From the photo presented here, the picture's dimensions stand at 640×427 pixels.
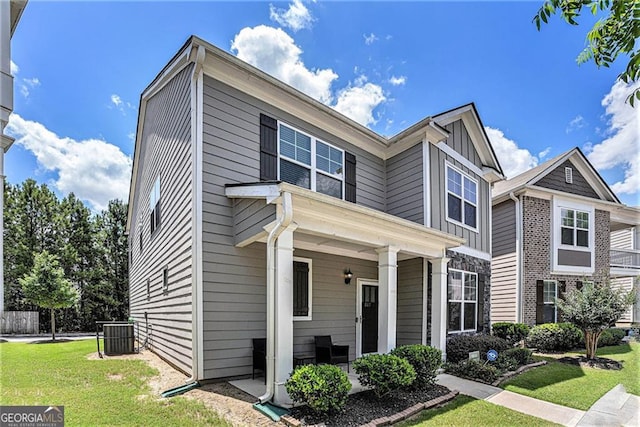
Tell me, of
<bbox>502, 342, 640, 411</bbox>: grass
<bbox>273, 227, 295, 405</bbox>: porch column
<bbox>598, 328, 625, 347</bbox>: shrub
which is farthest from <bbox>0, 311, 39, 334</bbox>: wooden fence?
<bbox>598, 328, 625, 347</bbox>: shrub

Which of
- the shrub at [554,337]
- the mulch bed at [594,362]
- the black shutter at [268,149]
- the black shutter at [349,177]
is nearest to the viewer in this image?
the black shutter at [268,149]

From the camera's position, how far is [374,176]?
32.4 ft

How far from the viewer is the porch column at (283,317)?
5.04 metres

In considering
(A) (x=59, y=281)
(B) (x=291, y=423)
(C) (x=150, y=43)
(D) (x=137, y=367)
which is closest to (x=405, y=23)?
(C) (x=150, y=43)

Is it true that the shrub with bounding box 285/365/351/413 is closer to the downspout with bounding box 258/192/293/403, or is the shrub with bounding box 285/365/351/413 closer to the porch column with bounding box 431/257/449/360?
the downspout with bounding box 258/192/293/403

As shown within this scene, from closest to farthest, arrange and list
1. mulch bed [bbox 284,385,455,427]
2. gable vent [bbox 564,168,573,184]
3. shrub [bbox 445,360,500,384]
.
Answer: mulch bed [bbox 284,385,455,427] < shrub [bbox 445,360,500,384] < gable vent [bbox 564,168,573,184]

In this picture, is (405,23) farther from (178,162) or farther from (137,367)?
(137,367)

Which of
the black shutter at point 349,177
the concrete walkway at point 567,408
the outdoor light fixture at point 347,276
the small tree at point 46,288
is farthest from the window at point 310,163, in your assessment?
the small tree at point 46,288

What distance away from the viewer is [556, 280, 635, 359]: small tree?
8.89 m

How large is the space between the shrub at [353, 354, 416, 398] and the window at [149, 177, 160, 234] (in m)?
6.67

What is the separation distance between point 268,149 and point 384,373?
4.80 meters

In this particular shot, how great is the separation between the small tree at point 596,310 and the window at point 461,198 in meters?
3.35

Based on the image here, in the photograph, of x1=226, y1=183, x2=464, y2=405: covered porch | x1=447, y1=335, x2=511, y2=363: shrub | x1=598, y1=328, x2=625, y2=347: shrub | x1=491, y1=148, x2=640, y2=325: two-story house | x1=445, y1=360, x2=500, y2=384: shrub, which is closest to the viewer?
x1=226, y1=183, x2=464, y2=405: covered porch

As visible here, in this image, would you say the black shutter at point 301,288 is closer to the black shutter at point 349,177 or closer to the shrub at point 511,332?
the black shutter at point 349,177
